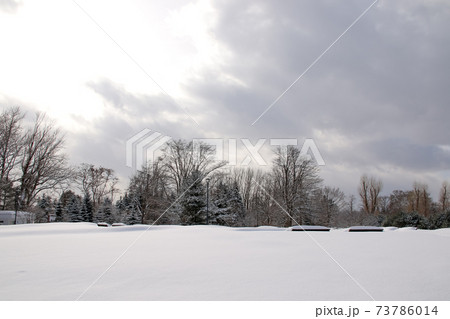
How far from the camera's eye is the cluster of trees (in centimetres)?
2522

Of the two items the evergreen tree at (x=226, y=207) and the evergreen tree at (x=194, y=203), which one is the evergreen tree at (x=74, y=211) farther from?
the evergreen tree at (x=194, y=203)

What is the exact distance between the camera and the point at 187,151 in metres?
31.8

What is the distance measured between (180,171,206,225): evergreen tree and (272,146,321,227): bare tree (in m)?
8.21

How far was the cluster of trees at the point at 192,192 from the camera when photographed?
25.2 meters

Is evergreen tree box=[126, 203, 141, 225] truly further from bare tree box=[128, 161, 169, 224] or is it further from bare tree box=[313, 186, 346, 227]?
bare tree box=[313, 186, 346, 227]

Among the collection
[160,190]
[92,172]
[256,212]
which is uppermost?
[92,172]

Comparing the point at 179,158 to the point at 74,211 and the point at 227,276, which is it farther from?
the point at 227,276

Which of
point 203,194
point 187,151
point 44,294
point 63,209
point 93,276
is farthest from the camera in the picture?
point 63,209

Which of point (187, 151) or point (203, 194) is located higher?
point (187, 151)

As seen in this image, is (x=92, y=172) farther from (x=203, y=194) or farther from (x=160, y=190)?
(x=203, y=194)

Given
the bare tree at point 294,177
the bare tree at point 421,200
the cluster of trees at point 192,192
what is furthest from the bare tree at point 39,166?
the bare tree at point 421,200

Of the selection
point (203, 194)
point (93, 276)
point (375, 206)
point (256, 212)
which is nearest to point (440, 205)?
point (375, 206)

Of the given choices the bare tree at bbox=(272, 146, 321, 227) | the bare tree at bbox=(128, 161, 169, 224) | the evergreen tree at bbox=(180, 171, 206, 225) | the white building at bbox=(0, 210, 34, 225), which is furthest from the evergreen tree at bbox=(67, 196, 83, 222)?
the bare tree at bbox=(272, 146, 321, 227)
